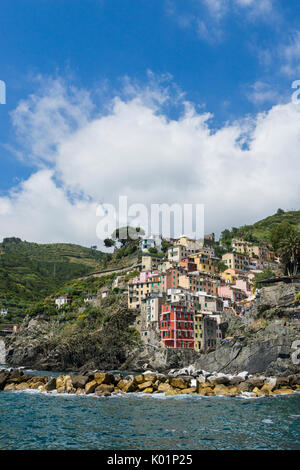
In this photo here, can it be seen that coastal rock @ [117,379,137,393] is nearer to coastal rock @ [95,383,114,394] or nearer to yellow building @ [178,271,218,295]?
coastal rock @ [95,383,114,394]

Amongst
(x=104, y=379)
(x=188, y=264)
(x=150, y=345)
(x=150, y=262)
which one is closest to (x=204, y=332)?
(x=150, y=345)

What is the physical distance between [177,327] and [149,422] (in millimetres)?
48839

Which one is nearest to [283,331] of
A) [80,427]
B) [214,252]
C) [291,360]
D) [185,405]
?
[291,360]

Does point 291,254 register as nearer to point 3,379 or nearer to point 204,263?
point 204,263

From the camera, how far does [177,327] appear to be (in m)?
75.4

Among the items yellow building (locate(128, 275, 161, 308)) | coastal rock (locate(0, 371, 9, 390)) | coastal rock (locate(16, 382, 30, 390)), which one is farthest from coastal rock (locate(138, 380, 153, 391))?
yellow building (locate(128, 275, 161, 308))

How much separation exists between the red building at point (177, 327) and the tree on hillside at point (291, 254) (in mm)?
24117

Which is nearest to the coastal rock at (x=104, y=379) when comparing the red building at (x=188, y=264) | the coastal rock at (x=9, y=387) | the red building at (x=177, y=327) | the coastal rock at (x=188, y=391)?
the coastal rock at (x=188, y=391)

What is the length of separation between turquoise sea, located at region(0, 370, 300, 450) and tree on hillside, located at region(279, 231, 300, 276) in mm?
47650

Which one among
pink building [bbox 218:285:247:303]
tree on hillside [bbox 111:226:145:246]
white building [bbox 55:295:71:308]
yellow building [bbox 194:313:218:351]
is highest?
tree on hillside [bbox 111:226:145:246]

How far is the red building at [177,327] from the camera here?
7512cm

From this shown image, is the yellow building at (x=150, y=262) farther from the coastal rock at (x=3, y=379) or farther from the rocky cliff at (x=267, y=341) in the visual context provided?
the coastal rock at (x=3, y=379)

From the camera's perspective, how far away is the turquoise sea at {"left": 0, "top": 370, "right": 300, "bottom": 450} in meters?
21.8
